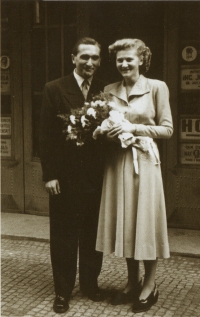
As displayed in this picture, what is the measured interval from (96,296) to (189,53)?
3.11 metres

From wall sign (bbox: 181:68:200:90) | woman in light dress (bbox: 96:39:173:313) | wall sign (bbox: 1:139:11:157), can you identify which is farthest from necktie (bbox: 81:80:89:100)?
wall sign (bbox: 1:139:11:157)

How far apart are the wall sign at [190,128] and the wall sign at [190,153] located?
96mm

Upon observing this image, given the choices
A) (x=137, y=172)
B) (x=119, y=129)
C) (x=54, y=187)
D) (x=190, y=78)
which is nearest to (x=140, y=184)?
(x=137, y=172)

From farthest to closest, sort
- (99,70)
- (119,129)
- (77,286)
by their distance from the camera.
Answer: (99,70) → (77,286) → (119,129)

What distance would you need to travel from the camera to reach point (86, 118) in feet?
12.3

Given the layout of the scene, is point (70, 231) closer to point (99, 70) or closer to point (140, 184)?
point (140, 184)

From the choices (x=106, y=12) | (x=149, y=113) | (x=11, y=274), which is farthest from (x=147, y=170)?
(x=106, y=12)

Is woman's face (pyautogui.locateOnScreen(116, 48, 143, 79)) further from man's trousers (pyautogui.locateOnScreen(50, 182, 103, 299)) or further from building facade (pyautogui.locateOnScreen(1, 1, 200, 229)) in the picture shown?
building facade (pyautogui.locateOnScreen(1, 1, 200, 229))

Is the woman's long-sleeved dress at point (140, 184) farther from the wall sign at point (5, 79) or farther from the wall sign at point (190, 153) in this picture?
the wall sign at point (5, 79)

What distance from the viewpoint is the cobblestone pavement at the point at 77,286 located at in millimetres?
3988

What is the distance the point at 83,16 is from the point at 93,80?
254 cm

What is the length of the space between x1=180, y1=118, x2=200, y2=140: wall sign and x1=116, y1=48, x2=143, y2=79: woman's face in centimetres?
231

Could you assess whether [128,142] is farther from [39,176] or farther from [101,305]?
[39,176]

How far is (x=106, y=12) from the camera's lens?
6.19 meters
